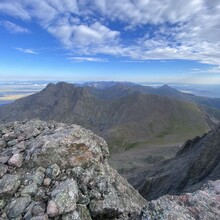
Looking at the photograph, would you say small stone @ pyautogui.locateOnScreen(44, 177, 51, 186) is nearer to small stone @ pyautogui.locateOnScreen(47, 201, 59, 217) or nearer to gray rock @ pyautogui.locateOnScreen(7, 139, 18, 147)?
small stone @ pyautogui.locateOnScreen(47, 201, 59, 217)

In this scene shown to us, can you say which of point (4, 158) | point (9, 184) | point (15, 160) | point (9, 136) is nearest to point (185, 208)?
point (9, 184)

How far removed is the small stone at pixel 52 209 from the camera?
11.4m

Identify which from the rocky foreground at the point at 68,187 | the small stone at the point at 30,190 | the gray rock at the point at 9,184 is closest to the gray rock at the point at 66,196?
the rocky foreground at the point at 68,187

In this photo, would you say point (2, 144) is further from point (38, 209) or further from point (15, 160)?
point (38, 209)

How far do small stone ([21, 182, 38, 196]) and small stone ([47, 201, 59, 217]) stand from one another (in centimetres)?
116

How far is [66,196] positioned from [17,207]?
2060mm

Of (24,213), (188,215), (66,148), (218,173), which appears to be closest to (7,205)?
(24,213)

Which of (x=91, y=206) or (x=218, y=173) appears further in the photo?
(x=218, y=173)

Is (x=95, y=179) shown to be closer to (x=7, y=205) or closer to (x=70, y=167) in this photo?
(x=70, y=167)

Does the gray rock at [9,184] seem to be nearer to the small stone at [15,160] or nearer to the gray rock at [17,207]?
the gray rock at [17,207]

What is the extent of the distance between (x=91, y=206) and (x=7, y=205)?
11.8 ft

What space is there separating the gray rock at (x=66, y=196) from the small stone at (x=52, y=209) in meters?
0.13

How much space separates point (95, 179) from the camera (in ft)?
45.7

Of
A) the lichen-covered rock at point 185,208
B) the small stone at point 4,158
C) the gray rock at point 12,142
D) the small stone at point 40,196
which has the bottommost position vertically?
the small stone at point 40,196
